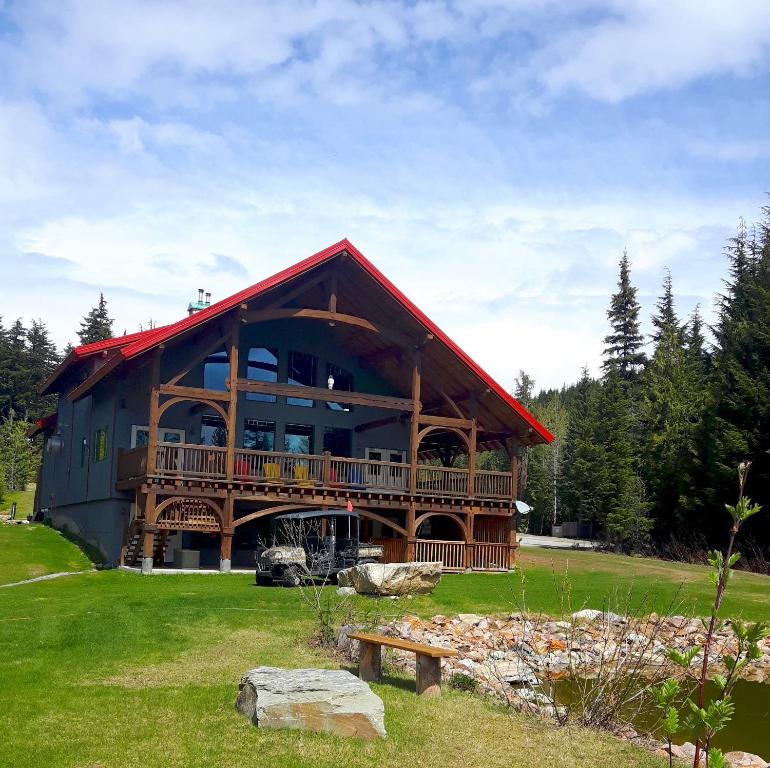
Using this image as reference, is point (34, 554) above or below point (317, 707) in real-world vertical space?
above

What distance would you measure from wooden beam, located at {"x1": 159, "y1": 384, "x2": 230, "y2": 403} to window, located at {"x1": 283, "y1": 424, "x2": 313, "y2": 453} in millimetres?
5260

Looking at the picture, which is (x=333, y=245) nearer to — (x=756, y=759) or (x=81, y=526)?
(x=81, y=526)

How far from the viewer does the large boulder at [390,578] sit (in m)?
19.1

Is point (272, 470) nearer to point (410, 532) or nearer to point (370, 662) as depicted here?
point (410, 532)

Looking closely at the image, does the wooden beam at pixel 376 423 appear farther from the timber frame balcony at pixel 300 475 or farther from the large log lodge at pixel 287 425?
the timber frame balcony at pixel 300 475

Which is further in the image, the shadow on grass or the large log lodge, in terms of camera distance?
the large log lodge

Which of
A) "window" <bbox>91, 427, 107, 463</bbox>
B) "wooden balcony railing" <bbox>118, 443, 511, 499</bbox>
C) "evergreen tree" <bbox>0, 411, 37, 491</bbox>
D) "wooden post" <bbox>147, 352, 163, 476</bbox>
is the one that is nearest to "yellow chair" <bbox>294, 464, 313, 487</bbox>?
"wooden balcony railing" <bbox>118, 443, 511, 499</bbox>

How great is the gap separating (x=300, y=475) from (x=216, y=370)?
4.61 metres

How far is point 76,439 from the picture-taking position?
33500 mm

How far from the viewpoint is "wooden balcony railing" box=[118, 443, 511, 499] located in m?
25.5

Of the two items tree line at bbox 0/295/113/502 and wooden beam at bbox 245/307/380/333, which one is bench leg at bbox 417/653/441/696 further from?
tree line at bbox 0/295/113/502

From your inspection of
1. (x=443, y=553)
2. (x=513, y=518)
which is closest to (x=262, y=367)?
(x=443, y=553)

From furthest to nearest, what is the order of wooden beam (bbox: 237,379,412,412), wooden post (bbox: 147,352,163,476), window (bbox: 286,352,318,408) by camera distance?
window (bbox: 286,352,318,408) → wooden beam (bbox: 237,379,412,412) → wooden post (bbox: 147,352,163,476)

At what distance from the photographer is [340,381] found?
31.9 meters
